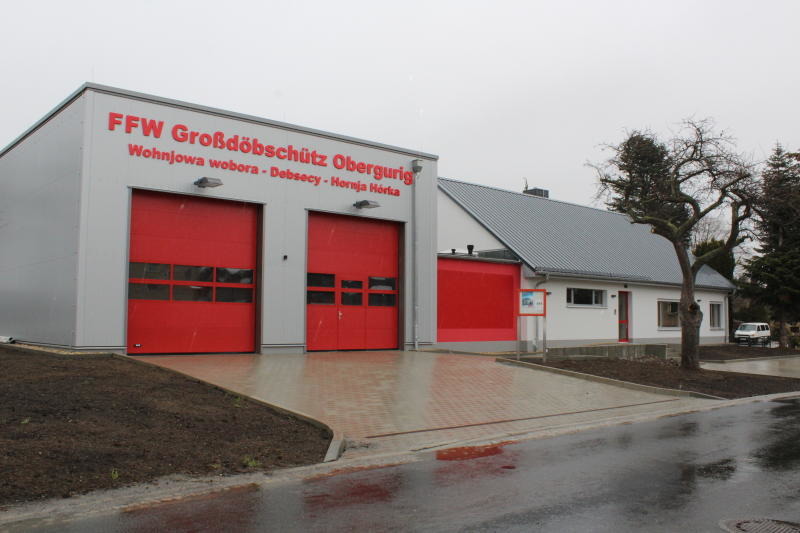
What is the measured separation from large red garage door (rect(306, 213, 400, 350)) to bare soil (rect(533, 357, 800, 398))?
5.74m

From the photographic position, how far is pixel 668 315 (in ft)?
105

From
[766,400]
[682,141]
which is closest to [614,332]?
[682,141]

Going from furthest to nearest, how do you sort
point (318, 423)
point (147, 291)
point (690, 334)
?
point (690, 334)
point (147, 291)
point (318, 423)

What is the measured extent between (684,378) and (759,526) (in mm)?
12220

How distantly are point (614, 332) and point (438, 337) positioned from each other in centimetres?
1006

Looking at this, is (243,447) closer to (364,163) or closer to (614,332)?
(364,163)

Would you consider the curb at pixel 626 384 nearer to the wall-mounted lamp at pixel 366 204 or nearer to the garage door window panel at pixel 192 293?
the wall-mounted lamp at pixel 366 204

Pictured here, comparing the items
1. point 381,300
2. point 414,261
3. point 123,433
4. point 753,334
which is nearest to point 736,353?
point 753,334

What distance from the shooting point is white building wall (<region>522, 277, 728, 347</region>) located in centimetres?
2525

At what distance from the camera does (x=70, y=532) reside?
490 centimetres

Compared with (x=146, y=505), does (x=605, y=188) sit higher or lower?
higher

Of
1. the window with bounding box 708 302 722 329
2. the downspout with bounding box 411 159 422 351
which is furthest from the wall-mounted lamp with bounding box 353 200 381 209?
the window with bounding box 708 302 722 329

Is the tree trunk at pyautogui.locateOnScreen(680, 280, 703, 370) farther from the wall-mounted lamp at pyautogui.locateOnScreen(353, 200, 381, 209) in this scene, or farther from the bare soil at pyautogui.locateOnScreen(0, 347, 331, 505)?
the bare soil at pyautogui.locateOnScreen(0, 347, 331, 505)

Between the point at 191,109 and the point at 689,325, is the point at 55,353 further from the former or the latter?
the point at 689,325
